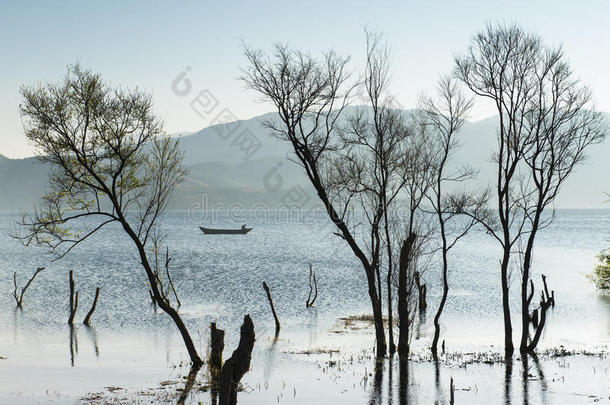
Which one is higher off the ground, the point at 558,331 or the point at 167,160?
the point at 167,160

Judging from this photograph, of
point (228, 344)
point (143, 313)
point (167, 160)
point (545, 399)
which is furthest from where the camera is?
point (143, 313)

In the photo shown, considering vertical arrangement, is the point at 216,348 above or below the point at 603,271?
below

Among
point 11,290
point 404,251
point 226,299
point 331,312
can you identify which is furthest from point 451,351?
point 11,290

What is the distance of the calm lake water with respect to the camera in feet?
77.5

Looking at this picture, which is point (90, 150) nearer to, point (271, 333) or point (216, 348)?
point (216, 348)

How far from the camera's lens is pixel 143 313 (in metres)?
48.4

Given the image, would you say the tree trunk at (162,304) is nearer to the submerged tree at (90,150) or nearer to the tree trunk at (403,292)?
the submerged tree at (90,150)

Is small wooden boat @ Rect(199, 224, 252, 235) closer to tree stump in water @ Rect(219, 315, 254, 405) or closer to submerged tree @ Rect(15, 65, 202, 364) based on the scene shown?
submerged tree @ Rect(15, 65, 202, 364)

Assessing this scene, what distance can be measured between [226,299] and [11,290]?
23.1 metres

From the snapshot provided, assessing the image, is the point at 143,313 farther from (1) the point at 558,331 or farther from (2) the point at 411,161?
(1) the point at 558,331

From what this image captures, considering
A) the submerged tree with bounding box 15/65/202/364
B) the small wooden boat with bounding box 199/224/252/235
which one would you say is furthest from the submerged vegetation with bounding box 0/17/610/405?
the small wooden boat with bounding box 199/224/252/235

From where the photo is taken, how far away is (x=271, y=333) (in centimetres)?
4041

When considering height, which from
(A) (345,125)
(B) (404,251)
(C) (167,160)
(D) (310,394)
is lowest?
(D) (310,394)

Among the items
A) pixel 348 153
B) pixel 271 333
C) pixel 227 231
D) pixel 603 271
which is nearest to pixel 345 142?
pixel 348 153
